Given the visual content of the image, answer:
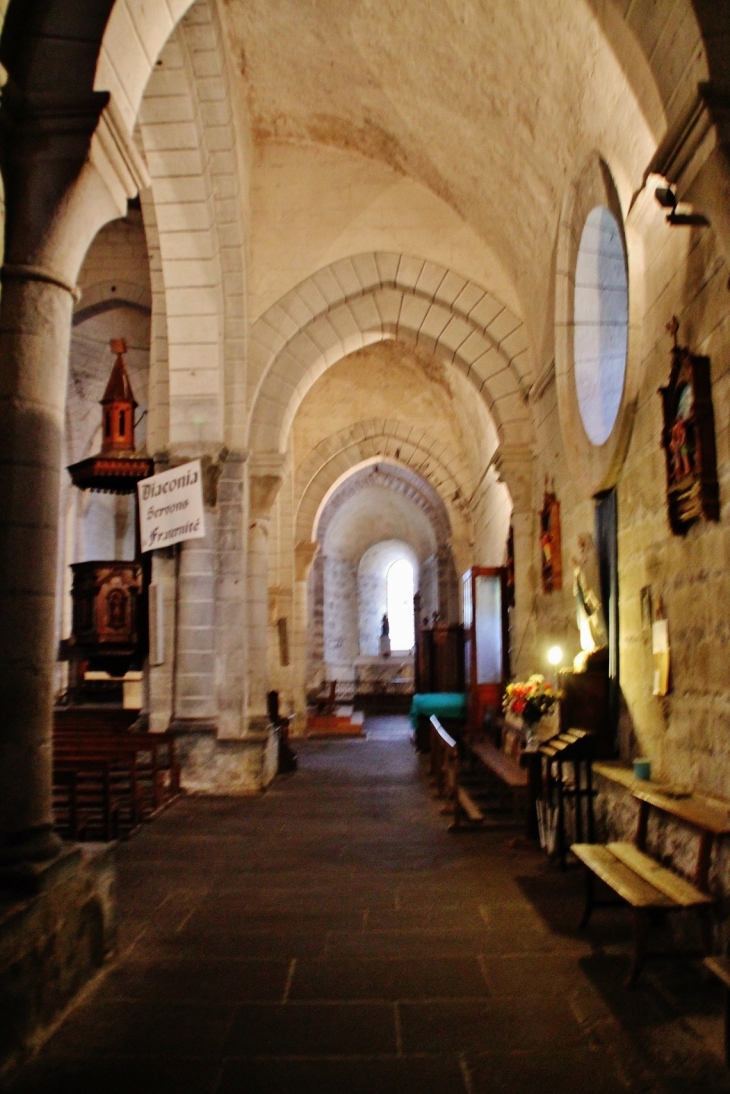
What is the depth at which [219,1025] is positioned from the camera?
132 inches

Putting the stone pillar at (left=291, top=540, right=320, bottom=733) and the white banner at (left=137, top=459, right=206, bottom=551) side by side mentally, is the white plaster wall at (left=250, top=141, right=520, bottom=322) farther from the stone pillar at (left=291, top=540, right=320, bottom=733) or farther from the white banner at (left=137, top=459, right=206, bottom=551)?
the stone pillar at (left=291, top=540, right=320, bottom=733)

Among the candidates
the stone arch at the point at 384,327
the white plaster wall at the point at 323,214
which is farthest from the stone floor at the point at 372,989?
the white plaster wall at the point at 323,214

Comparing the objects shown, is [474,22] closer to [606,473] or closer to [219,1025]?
[606,473]

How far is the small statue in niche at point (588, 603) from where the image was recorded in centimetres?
616

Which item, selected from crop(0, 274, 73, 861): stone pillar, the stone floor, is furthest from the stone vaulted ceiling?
the stone floor

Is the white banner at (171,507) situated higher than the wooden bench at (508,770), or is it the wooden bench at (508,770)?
the white banner at (171,507)

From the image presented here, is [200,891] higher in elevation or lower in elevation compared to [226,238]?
lower

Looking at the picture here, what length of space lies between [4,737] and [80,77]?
108 inches

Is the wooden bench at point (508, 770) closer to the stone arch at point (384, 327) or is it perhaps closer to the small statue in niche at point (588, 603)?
the small statue in niche at point (588, 603)

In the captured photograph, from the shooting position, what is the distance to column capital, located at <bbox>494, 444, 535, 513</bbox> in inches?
367

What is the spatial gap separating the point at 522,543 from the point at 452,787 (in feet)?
9.46

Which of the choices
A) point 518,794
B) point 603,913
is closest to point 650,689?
point 603,913

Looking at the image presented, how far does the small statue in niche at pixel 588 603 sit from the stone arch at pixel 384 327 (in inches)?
128

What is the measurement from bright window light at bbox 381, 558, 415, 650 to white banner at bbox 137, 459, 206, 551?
688 inches
